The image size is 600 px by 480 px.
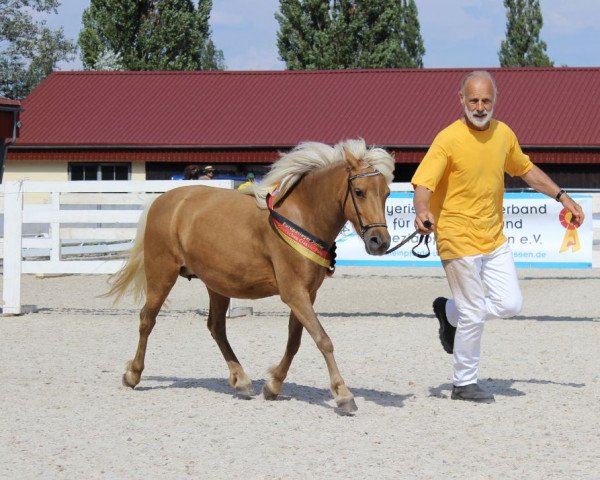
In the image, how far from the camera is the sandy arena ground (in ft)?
19.3

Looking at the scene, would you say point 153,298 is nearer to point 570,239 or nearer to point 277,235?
point 277,235

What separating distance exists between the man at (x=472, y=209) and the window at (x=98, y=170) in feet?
96.6

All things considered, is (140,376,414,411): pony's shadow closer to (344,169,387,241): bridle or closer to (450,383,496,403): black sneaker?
(450,383,496,403): black sneaker

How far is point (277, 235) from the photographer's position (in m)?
7.71

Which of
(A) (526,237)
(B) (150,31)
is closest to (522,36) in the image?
(B) (150,31)

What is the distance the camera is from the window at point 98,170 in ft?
119

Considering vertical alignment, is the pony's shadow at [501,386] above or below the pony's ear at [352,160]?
below

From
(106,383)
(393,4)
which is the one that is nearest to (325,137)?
(393,4)

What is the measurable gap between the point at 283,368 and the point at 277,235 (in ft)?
2.98

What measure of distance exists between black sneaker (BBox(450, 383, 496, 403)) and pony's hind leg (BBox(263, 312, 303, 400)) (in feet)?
3.76

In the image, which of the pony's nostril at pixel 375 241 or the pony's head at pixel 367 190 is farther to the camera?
the pony's head at pixel 367 190

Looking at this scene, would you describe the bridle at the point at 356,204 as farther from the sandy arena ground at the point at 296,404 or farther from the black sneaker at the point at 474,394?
the black sneaker at the point at 474,394

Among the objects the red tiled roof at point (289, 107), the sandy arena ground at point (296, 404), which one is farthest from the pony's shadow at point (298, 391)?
the red tiled roof at point (289, 107)

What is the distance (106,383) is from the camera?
863 centimetres
